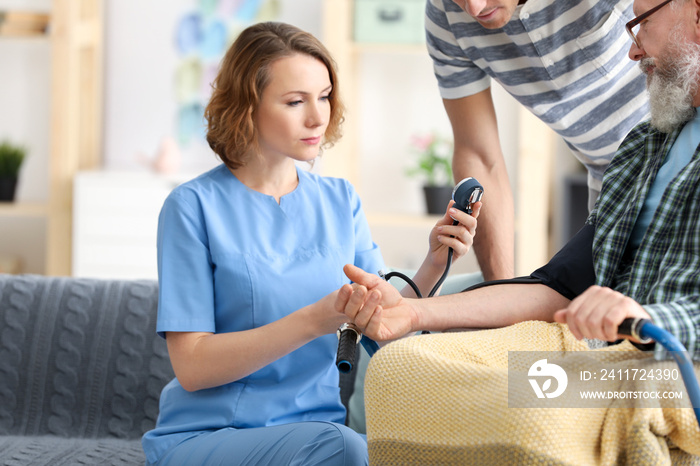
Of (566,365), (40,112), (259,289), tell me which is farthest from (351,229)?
(40,112)

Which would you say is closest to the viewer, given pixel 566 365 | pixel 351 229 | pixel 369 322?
pixel 566 365

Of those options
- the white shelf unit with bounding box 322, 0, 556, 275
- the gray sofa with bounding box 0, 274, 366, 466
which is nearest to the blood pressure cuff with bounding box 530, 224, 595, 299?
the gray sofa with bounding box 0, 274, 366, 466

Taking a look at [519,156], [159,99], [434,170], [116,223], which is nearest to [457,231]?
[519,156]

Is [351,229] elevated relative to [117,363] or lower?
elevated

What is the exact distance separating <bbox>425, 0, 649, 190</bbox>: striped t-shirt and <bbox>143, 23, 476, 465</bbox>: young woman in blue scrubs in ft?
1.61

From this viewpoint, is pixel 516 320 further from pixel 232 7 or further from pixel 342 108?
pixel 232 7

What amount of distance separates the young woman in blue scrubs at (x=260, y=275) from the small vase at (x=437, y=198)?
2.12 meters

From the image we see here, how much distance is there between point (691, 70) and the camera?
4.40ft

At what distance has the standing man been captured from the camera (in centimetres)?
183

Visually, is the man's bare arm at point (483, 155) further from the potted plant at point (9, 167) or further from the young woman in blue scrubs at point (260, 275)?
the potted plant at point (9, 167)

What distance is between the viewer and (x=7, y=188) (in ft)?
12.8

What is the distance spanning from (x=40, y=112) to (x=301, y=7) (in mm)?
1411

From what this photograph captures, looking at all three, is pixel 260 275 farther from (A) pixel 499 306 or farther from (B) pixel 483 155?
(B) pixel 483 155

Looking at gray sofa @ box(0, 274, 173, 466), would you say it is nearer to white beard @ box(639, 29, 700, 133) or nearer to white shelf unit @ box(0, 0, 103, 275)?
white beard @ box(639, 29, 700, 133)
